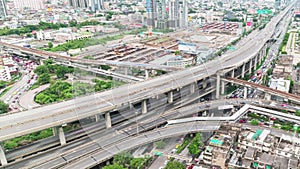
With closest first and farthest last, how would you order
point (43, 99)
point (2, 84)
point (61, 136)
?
point (61, 136)
point (43, 99)
point (2, 84)

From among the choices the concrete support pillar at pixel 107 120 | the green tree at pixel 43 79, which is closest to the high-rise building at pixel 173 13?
the green tree at pixel 43 79

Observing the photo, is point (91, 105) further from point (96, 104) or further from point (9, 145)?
point (9, 145)

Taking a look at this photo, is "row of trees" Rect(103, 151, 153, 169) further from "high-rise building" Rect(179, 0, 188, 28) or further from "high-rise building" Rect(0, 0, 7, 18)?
"high-rise building" Rect(0, 0, 7, 18)

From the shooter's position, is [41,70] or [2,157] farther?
[41,70]

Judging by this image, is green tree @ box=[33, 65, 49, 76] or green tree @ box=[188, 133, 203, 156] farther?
green tree @ box=[33, 65, 49, 76]

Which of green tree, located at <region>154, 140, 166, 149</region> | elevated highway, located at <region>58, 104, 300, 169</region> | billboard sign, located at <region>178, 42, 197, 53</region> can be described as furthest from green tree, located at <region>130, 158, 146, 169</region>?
billboard sign, located at <region>178, 42, 197, 53</region>

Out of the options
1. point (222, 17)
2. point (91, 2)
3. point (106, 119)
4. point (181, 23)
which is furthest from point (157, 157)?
point (91, 2)

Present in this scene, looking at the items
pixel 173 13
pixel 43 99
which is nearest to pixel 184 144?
pixel 43 99

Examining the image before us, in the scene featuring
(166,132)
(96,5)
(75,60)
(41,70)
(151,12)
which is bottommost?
(166,132)

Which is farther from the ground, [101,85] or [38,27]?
[38,27]

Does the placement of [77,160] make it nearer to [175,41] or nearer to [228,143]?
[228,143]

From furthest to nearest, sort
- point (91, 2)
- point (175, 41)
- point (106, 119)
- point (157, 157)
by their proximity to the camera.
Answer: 1. point (91, 2)
2. point (175, 41)
3. point (106, 119)
4. point (157, 157)
